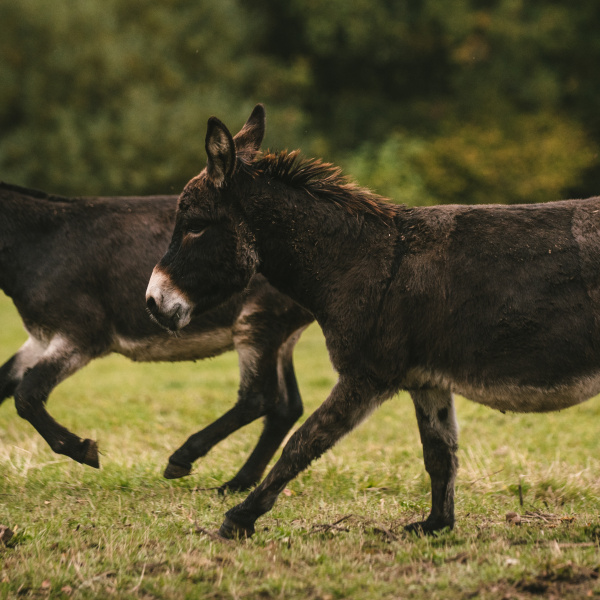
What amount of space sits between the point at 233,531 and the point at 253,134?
2.23 m

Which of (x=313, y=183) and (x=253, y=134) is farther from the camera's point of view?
(x=253, y=134)

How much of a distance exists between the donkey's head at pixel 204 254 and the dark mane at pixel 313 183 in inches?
6.8

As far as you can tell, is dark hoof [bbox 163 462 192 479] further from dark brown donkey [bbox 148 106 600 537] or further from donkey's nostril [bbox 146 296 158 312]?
donkey's nostril [bbox 146 296 158 312]

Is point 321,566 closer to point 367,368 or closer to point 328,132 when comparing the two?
point 367,368

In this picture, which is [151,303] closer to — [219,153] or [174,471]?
[219,153]

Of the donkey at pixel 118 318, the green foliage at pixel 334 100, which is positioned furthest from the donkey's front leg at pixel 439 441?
the green foliage at pixel 334 100

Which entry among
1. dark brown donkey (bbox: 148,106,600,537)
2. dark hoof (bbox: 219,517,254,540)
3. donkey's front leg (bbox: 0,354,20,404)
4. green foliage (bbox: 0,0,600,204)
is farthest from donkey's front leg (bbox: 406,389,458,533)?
green foliage (bbox: 0,0,600,204)

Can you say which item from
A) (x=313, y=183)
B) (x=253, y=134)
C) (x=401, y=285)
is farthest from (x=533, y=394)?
(x=253, y=134)

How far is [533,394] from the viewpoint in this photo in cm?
402

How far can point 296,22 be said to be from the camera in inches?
1337

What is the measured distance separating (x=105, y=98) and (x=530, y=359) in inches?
1104

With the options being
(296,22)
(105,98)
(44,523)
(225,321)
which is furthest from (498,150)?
(44,523)

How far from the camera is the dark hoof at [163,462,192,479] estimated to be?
18.1 feet

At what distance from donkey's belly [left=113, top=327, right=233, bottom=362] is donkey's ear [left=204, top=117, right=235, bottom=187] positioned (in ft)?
5.66
